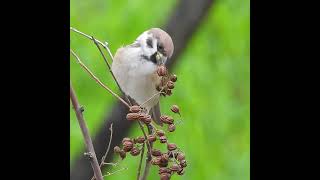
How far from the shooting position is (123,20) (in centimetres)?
197

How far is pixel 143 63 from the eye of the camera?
1.46m

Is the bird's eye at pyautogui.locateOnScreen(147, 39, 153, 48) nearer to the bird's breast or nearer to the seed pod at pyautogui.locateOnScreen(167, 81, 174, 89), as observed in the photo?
the bird's breast

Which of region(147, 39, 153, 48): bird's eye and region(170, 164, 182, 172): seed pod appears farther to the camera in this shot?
region(147, 39, 153, 48): bird's eye

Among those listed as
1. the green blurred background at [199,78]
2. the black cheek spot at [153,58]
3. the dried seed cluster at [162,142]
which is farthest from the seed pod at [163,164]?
the green blurred background at [199,78]

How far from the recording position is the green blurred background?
6.00ft

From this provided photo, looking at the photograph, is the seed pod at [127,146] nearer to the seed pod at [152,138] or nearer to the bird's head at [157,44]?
the seed pod at [152,138]

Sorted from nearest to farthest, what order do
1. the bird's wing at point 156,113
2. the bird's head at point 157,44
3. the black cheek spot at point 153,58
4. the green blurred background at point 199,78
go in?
the bird's wing at point 156,113, the bird's head at point 157,44, the black cheek spot at point 153,58, the green blurred background at point 199,78

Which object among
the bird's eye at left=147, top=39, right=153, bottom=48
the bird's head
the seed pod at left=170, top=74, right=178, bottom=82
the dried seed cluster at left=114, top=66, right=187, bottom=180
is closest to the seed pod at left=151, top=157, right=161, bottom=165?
the dried seed cluster at left=114, top=66, right=187, bottom=180

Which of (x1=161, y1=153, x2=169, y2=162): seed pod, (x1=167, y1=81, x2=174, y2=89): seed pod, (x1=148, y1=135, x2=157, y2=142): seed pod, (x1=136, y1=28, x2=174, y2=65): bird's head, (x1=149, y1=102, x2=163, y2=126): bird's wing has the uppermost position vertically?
(x1=136, y1=28, x2=174, y2=65): bird's head

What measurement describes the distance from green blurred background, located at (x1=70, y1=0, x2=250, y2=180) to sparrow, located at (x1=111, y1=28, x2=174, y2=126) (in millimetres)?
304

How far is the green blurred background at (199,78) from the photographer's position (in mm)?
1830

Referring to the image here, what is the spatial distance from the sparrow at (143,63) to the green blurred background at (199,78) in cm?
30

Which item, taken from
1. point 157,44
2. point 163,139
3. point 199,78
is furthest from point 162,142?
point 199,78
